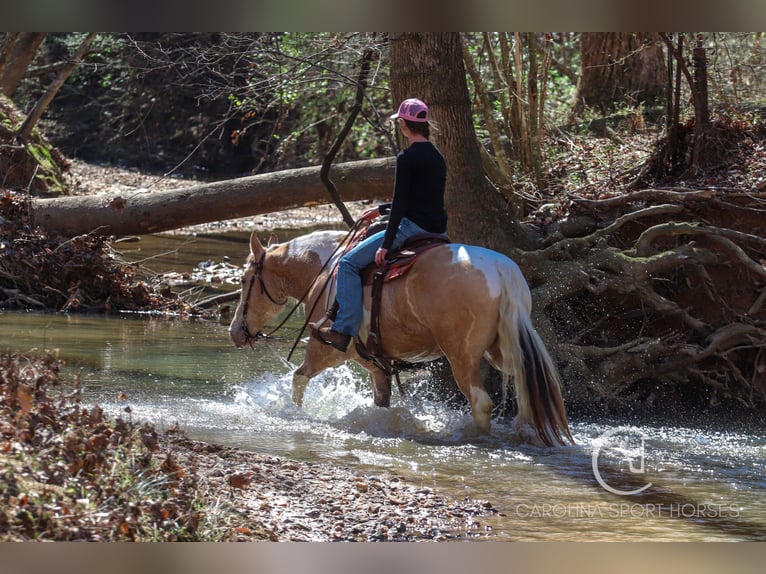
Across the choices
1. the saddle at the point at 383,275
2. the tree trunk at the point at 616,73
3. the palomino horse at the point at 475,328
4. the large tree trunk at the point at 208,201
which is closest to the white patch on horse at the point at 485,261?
the palomino horse at the point at 475,328

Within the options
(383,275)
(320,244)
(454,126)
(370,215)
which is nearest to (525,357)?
(383,275)

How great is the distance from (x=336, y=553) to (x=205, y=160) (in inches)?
990

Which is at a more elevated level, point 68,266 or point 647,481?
point 68,266

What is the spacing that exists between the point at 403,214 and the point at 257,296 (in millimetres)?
2381

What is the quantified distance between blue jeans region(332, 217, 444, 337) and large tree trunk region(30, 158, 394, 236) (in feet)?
15.9

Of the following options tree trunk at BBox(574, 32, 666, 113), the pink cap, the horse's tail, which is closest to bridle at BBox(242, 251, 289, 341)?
the pink cap

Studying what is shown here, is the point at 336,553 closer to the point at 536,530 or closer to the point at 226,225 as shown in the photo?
the point at 536,530

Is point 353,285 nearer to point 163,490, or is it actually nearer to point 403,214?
point 403,214

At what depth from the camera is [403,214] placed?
27.0ft

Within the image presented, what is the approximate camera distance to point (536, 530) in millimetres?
6008

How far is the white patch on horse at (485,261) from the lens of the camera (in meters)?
8.11

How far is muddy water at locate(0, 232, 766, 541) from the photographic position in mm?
6438

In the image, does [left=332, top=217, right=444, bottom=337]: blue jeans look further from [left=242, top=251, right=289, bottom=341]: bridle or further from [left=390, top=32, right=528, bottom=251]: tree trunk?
[left=390, top=32, right=528, bottom=251]: tree trunk

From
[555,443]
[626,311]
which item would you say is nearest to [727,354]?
[626,311]
